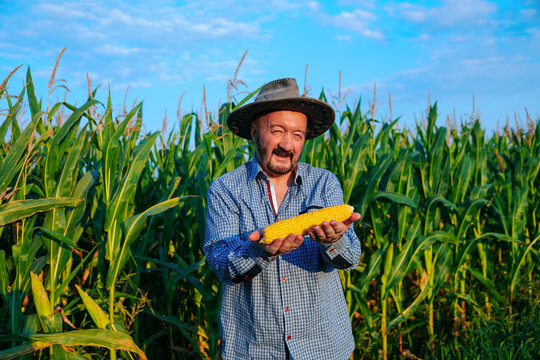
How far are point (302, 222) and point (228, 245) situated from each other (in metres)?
0.44

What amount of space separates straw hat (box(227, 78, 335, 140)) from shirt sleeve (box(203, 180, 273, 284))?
449 millimetres

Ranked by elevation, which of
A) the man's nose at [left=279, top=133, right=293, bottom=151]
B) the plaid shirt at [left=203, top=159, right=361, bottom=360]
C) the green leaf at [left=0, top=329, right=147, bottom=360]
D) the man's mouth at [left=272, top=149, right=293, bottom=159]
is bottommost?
the green leaf at [left=0, top=329, right=147, bottom=360]

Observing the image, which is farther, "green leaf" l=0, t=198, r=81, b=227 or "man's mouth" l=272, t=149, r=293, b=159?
"green leaf" l=0, t=198, r=81, b=227

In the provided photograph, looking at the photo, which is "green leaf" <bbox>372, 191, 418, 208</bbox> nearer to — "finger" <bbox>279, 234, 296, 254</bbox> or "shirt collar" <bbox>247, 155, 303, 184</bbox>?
"shirt collar" <bbox>247, 155, 303, 184</bbox>

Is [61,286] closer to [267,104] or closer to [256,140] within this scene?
[256,140]

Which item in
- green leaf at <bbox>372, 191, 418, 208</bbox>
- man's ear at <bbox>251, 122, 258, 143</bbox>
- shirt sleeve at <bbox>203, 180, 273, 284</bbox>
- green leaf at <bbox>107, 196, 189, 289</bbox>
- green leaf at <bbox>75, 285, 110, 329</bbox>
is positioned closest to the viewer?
shirt sleeve at <bbox>203, 180, 273, 284</bbox>

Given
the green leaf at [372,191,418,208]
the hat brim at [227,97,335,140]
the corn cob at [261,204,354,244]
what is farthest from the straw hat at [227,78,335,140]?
the green leaf at [372,191,418,208]

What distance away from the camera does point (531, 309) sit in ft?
14.7

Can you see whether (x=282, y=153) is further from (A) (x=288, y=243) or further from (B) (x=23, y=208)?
(B) (x=23, y=208)

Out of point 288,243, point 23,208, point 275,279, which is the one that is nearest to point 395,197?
point 275,279

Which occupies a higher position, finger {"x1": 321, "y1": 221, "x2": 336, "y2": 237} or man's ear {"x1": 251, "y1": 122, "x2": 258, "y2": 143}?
man's ear {"x1": 251, "y1": 122, "x2": 258, "y2": 143}

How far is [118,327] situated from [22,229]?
87 cm

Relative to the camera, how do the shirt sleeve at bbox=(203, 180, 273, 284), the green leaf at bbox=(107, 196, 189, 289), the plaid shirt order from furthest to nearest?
the green leaf at bbox=(107, 196, 189, 289), the plaid shirt, the shirt sleeve at bbox=(203, 180, 273, 284)

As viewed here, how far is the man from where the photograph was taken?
2.12 meters
